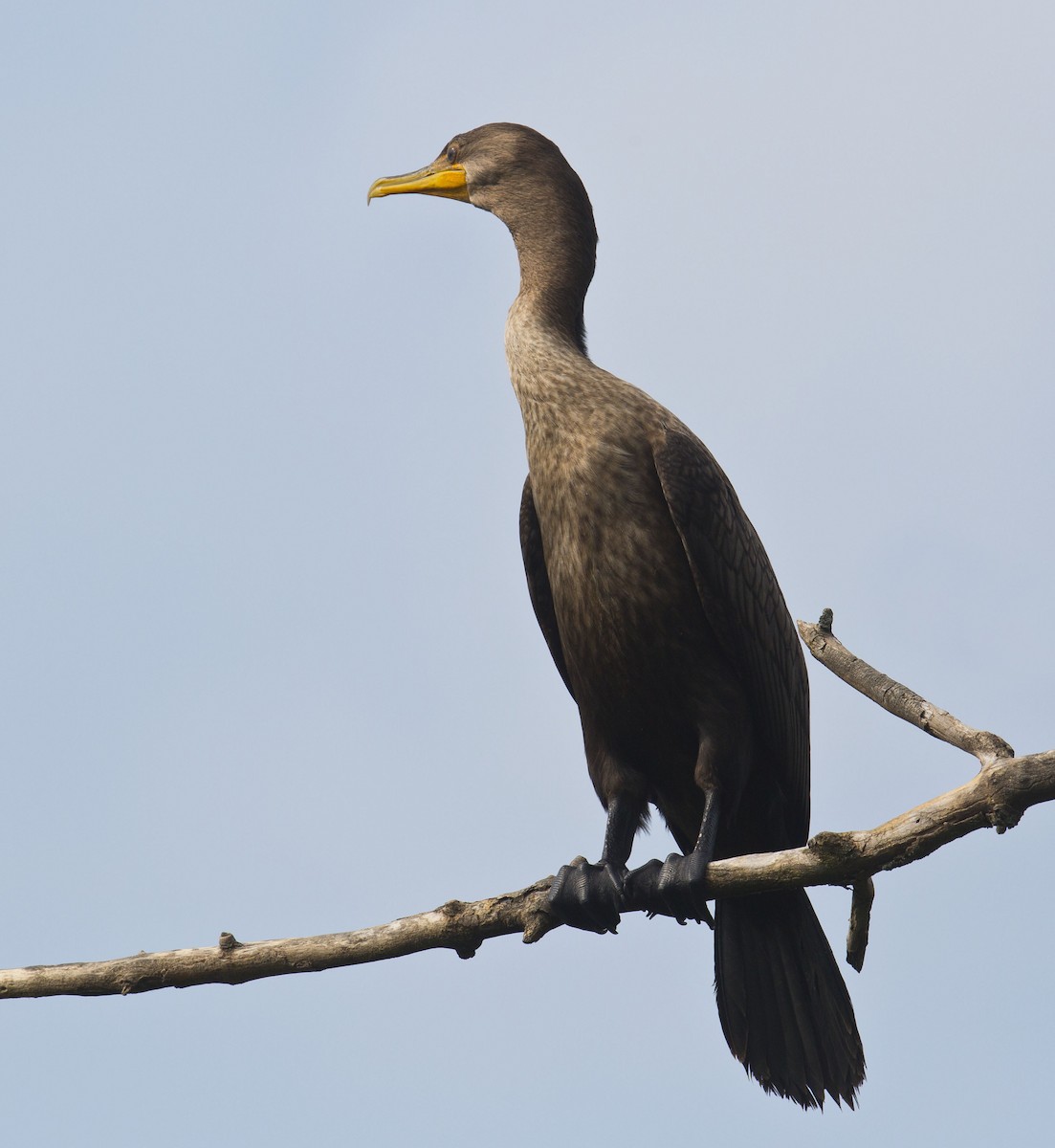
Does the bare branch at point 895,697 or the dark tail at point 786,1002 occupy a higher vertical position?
the bare branch at point 895,697

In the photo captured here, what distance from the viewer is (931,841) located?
370 cm

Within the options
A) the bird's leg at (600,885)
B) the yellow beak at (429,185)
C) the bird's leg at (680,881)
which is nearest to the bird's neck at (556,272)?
the yellow beak at (429,185)

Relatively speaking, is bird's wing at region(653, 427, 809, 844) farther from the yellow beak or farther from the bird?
the yellow beak

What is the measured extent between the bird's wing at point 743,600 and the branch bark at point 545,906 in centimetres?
49

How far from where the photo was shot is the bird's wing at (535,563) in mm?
5043

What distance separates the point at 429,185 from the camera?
5.86 m

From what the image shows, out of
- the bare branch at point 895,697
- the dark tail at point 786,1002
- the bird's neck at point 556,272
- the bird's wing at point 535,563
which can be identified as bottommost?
the dark tail at point 786,1002

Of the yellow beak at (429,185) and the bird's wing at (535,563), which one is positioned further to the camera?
the yellow beak at (429,185)

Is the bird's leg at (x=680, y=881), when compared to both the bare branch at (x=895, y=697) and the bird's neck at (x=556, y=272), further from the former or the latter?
the bird's neck at (x=556, y=272)

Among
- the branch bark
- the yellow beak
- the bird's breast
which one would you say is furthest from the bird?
the yellow beak

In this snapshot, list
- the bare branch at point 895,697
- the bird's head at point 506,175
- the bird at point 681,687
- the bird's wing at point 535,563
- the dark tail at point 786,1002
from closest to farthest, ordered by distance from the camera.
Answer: the bare branch at point 895,697, the bird at point 681,687, the dark tail at point 786,1002, the bird's wing at point 535,563, the bird's head at point 506,175

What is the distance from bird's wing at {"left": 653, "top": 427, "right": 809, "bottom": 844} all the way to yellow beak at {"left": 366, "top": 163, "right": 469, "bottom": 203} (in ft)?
5.44

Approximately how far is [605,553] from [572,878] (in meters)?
0.98

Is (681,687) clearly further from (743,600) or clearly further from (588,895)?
(588,895)
